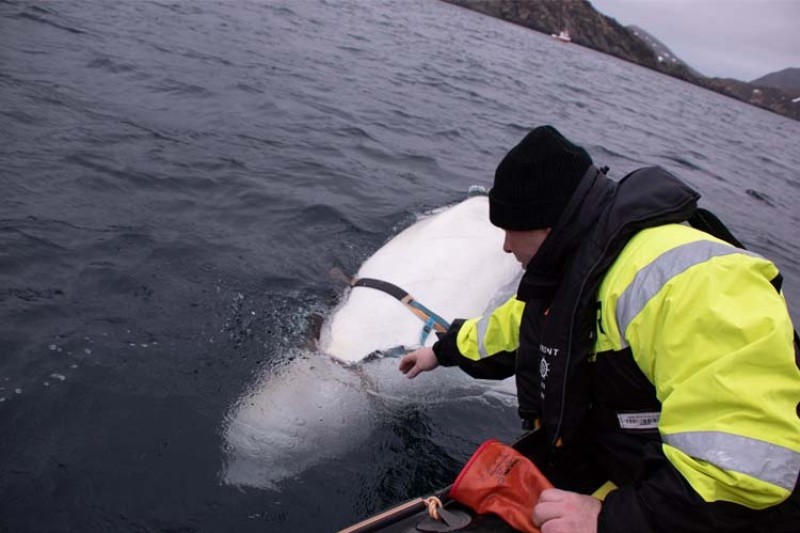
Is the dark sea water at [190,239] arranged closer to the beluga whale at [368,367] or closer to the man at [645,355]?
the beluga whale at [368,367]

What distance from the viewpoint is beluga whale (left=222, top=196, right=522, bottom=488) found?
12.6 feet

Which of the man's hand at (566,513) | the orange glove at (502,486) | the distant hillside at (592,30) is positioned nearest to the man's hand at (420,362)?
the orange glove at (502,486)

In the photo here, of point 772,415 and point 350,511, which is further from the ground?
point 772,415

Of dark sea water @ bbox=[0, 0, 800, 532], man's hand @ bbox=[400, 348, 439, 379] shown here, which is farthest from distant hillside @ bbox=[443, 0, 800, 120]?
man's hand @ bbox=[400, 348, 439, 379]

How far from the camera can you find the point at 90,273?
4973 millimetres

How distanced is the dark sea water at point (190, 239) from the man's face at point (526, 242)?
1.93 m

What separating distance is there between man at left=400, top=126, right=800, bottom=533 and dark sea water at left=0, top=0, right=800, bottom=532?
168 centimetres

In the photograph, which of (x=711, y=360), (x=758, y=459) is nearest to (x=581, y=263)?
(x=711, y=360)

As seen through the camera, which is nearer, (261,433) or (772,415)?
(772,415)

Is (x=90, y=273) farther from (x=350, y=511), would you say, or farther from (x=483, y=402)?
(x=483, y=402)

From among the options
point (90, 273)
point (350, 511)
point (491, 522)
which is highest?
point (491, 522)

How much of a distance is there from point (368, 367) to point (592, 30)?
313 ft

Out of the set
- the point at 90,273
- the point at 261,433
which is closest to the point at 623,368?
the point at 261,433

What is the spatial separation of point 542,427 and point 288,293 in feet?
9.98
